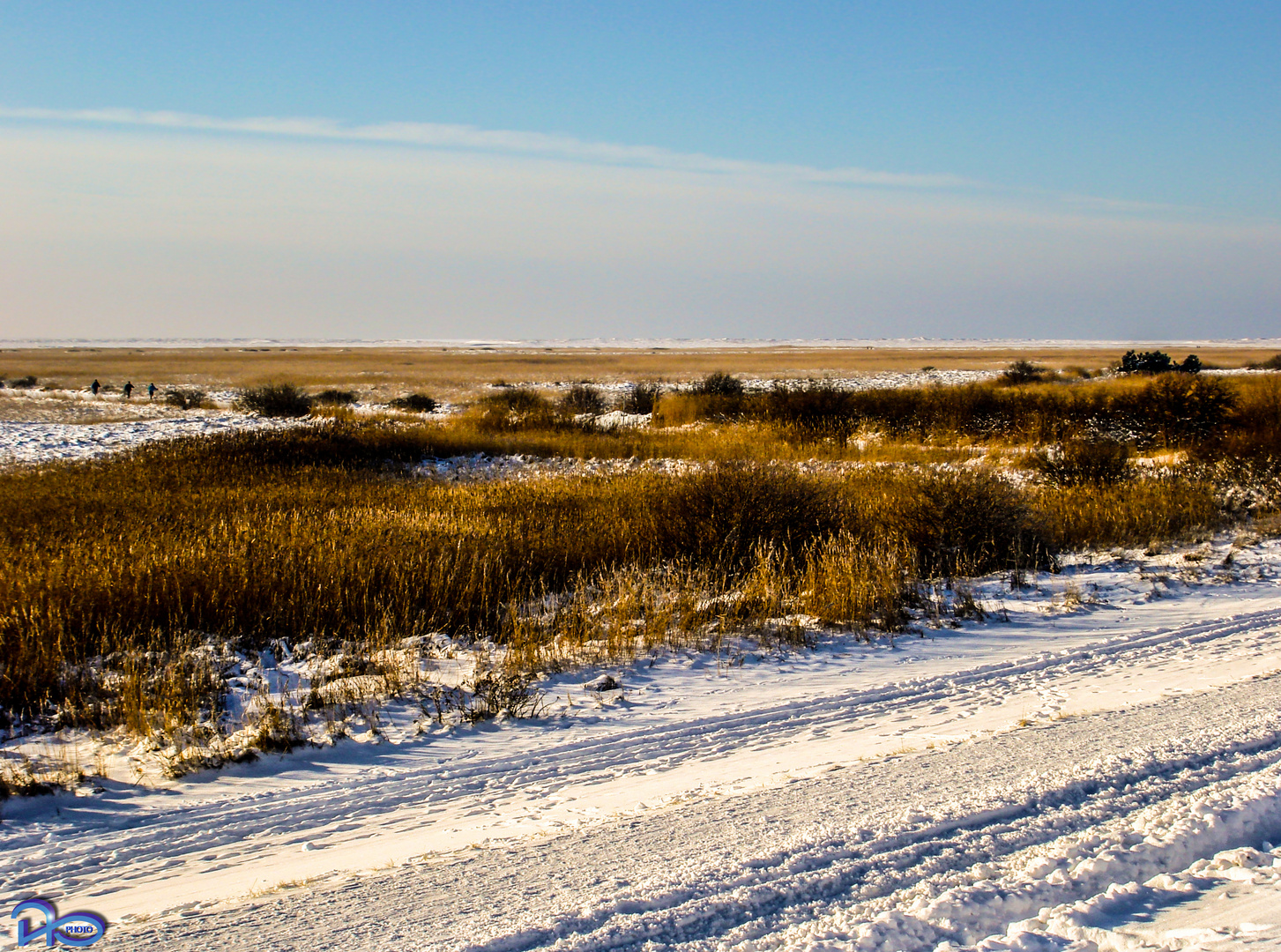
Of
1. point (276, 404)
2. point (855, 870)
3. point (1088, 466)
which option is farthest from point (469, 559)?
point (276, 404)

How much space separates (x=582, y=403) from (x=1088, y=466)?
1938cm

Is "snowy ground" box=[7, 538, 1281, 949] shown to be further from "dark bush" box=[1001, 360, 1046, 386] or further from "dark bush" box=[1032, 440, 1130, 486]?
"dark bush" box=[1001, 360, 1046, 386]

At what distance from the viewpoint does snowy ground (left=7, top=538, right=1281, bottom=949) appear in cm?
298

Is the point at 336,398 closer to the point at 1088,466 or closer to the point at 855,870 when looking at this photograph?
the point at 1088,466

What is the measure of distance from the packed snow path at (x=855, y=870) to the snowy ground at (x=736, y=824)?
0.01m

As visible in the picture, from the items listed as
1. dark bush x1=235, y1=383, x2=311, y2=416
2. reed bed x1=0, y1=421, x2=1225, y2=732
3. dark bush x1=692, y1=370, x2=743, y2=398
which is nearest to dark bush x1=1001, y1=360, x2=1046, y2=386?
dark bush x1=692, y1=370, x2=743, y2=398

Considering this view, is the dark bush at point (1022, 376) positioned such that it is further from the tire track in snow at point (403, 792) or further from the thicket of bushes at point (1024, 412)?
the tire track in snow at point (403, 792)

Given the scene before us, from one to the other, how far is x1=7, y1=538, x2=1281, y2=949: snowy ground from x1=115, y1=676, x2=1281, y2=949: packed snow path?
0.04ft

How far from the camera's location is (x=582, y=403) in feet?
104

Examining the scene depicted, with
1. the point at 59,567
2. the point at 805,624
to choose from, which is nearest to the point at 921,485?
the point at 805,624

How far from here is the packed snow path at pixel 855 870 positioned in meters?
2.92

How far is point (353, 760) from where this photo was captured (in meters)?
4.60

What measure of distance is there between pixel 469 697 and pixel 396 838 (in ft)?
5.67

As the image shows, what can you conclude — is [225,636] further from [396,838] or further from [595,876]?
[595,876]
